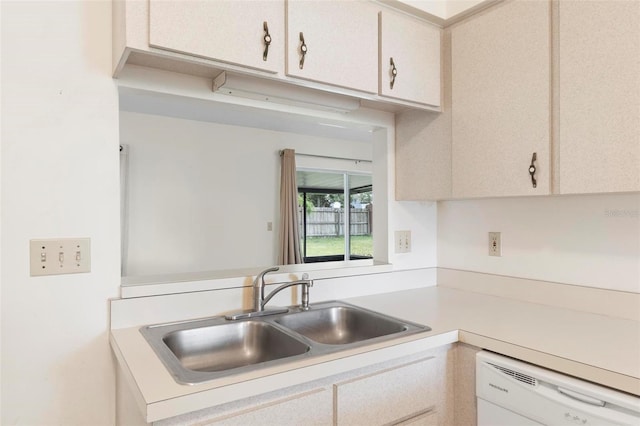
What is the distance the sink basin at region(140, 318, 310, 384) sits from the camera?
1.29 metres

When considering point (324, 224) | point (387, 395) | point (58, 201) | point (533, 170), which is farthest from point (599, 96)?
point (324, 224)

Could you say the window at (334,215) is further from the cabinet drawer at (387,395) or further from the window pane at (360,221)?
the cabinet drawer at (387,395)

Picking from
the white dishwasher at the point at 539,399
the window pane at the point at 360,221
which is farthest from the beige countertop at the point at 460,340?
the window pane at the point at 360,221

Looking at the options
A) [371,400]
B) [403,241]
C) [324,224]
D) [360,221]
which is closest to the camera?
[371,400]

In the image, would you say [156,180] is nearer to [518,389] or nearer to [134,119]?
[134,119]

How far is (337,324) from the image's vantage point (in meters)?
1.66

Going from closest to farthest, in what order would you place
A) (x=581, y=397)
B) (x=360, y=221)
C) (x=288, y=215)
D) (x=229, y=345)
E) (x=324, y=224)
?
(x=581, y=397)
(x=229, y=345)
(x=288, y=215)
(x=324, y=224)
(x=360, y=221)

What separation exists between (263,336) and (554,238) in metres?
1.29

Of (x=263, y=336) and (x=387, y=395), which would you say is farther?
(x=263, y=336)

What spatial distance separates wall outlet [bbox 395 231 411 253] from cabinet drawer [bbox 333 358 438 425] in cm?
78

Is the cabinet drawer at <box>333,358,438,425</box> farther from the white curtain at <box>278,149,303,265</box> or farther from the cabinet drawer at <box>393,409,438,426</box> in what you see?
the white curtain at <box>278,149,303,265</box>

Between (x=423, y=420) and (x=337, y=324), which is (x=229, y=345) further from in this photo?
(x=423, y=420)

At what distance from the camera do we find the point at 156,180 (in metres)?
4.03

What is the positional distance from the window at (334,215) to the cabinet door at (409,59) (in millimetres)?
3458
